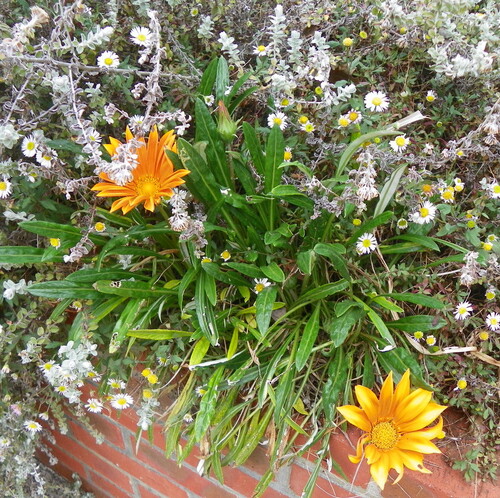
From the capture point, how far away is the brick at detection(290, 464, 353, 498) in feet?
3.14

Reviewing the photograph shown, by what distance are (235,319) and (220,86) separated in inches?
18.9

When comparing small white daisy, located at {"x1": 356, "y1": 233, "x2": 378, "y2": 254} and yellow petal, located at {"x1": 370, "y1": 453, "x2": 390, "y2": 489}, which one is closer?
yellow petal, located at {"x1": 370, "y1": 453, "x2": 390, "y2": 489}

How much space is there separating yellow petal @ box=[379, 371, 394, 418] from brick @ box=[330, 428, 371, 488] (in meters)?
0.13

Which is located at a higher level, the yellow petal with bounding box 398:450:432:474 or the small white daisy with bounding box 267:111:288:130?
the small white daisy with bounding box 267:111:288:130

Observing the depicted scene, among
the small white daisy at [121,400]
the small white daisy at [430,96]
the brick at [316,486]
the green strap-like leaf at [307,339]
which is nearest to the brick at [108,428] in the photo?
the small white daisy at [121,400]

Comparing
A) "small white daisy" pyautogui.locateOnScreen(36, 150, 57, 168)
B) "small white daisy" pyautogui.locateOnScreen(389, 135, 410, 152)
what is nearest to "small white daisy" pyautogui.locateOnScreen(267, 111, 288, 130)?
"small white daisy" pyautogui.locateOnScreen(389, 135, 410, 152)

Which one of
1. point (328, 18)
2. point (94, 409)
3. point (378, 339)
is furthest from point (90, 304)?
point (328, 18)

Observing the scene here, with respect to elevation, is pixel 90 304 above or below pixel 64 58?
below

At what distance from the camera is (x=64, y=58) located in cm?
106

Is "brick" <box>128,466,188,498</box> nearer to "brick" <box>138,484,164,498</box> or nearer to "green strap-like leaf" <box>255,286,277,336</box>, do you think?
"brick" <box>138,484,164,498</box>

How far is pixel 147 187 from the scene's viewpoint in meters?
0.86

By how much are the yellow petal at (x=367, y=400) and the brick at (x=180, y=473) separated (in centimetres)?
49

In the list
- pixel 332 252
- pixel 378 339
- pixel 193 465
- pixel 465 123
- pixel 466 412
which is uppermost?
pixel 465 123

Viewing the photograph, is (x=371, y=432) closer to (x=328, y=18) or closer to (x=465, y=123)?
(x=465, y=123)
